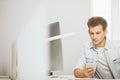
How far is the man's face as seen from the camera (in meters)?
1.26

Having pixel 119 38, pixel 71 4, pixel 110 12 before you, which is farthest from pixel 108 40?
pixel 71 4

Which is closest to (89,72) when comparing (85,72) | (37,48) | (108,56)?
(85,72)

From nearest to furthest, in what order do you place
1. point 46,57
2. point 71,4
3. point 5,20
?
point 46,57 < point 71,4 < point 5,20

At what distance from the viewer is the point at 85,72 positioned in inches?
49.2

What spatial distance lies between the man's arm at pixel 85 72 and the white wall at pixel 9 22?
21.6 inches

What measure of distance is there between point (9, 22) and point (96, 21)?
2.21 feet

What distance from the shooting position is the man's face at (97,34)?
1260 millimetres

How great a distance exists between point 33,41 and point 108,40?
34.8 inches

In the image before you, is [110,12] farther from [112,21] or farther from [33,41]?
[33,41]

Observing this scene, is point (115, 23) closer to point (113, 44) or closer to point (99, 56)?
point (113, 44)

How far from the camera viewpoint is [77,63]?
1287mm

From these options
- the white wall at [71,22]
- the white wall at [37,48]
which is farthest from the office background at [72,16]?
the white wall at [37,48]

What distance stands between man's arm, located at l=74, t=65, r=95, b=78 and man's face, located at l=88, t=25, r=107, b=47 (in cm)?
17

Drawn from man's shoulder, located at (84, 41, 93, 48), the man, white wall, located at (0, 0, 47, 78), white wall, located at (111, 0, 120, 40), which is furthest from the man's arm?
white wall, located at (0, 0, 47, 78)
